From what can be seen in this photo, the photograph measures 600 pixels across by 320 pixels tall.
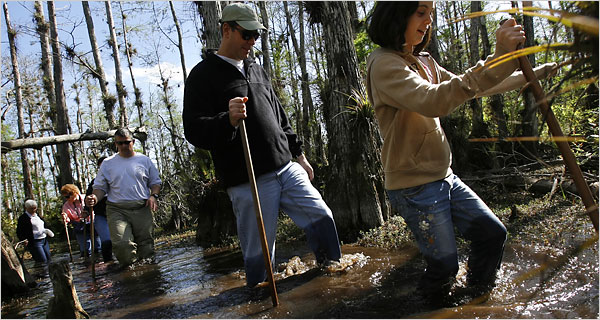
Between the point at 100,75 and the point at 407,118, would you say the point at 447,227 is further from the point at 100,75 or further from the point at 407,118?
the point at 100,75

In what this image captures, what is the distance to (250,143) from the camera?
3.77 m

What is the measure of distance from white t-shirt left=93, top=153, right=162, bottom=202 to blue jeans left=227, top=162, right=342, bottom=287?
3.31m

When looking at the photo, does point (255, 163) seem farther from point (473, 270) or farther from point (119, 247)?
point (119, 247)

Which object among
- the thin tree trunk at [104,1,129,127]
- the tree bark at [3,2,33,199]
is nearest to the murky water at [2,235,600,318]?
the thin tree trunk at [104,1,129,127]

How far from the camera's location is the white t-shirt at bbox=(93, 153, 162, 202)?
650 centimetres

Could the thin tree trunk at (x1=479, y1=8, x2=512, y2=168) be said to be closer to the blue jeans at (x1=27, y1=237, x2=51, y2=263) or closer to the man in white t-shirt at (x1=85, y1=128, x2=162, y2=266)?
the man in white t-shirt at (x1=85, y1=128, x2=162, y2=266)

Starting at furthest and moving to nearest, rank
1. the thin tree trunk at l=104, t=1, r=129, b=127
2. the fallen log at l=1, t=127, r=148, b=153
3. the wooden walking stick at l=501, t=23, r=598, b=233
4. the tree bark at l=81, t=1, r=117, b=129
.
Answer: the thin tree trunk at l=104, t=1, r=129, b=127 < the tree bark at l=81, t=1, r=117, b=129 < the fallen log at l=1, t=127, r=148, b=153 < the wooden walking stick at l=501, t=23, r=598, b=233

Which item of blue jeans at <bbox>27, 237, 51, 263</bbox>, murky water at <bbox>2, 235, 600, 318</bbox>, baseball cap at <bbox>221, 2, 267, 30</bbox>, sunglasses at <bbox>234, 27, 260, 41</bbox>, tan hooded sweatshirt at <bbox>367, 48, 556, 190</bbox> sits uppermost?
baseball cap at <bbox>221, 2, 267, 30</bbox>

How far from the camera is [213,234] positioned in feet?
27.1

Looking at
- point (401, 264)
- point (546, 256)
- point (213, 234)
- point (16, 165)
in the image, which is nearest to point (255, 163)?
point (401, 264)

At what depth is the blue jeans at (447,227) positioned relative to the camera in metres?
2.64

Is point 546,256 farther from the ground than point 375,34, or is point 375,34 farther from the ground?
point 375,34

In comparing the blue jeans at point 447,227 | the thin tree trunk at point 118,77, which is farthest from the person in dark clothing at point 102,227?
the thin tree trunk at point 118,77

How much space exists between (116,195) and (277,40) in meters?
19.2
